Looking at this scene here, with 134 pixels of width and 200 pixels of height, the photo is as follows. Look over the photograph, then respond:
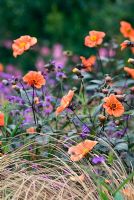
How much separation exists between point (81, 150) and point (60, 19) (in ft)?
21.0

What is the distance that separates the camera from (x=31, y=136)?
367 centimetres

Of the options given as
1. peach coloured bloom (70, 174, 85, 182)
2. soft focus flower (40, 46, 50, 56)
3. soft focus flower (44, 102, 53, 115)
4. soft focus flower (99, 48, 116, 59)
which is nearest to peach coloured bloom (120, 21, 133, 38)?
soft focus flower (99, 48, 116, 59)

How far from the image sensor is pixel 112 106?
3510 millimetres

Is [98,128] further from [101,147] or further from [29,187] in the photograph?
[29,187]

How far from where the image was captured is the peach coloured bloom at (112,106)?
3500mm

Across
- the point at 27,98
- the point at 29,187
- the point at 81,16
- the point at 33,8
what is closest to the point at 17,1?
the point at 33,8

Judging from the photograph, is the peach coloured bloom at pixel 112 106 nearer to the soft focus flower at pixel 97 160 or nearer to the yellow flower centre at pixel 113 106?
the yellow flower centre at pixel 113 106

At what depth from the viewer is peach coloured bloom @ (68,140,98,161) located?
328cm

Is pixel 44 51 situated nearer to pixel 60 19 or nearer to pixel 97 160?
pixel 60 19

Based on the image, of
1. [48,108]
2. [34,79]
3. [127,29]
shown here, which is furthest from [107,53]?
[34,79]

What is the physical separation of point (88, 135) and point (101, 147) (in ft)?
0.57

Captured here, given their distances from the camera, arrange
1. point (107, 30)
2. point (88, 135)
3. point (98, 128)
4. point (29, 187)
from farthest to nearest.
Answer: point (107, 30) < point (98, 128) < point (88, 135) < point (29, 187)

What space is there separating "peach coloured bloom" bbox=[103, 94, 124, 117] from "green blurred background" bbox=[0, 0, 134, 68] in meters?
5.81

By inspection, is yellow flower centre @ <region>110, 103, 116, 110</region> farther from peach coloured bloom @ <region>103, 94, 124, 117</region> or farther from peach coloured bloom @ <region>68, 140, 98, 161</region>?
peach coloured bloom @ <region>68, 140, 98, 161</region>
